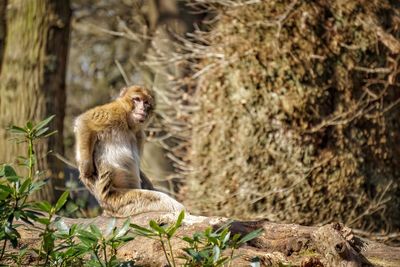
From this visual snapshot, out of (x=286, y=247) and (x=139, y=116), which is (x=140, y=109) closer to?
(x=139, y=116)

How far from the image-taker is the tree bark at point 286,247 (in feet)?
18.1

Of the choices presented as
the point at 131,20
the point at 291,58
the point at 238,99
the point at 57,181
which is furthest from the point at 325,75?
the point at 131,20

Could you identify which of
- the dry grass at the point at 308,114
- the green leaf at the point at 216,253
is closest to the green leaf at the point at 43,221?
the green leaf at the point at 216,253

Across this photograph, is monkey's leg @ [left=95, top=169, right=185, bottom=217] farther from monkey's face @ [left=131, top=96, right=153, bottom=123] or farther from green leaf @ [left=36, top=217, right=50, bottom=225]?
green leaf @ [left=36, top=217, right=50, bottom=225]

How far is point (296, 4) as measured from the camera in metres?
10.8

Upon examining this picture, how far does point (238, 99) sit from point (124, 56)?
6.09 metres

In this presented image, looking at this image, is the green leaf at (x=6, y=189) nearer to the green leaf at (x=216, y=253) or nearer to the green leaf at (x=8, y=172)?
the green leaf at (x=8, y=172)

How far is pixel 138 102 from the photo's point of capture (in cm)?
759

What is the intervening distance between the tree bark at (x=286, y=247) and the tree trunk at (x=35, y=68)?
477 centimetres

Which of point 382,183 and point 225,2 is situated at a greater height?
point 225,2

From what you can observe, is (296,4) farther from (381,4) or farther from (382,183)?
(382,183)

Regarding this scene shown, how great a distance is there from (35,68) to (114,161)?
4.12 m

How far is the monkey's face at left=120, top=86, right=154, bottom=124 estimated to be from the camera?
751 centimetres

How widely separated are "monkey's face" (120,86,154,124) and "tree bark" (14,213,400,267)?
1.41 metres
